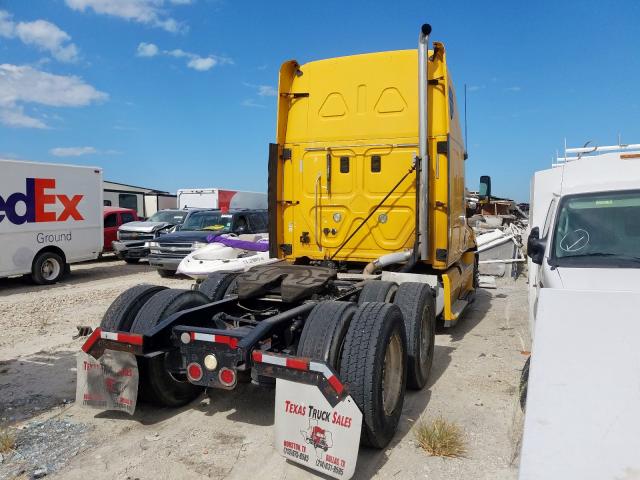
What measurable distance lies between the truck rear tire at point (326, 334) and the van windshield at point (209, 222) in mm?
10335

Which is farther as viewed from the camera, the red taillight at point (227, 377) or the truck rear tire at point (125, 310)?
the truck rear tire at point (125, 310)

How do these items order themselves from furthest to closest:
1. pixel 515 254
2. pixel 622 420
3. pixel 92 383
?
1. pixel 515 254
2. pixel 92 383
3. pixel 622 420

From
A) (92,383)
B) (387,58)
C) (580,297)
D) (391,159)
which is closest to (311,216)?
(391,159)

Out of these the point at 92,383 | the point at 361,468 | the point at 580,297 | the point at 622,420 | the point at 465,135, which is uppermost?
the point at 465,135

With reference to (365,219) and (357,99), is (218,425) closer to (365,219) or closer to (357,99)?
(365,219)

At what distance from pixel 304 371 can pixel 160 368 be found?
1.64 metres

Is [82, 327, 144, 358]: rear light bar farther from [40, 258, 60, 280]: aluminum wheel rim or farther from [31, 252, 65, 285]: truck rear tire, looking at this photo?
[40, 258, 60, 280]: aluminum wheel rim

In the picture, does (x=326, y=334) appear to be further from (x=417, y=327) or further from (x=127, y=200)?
(x=127, y=200)

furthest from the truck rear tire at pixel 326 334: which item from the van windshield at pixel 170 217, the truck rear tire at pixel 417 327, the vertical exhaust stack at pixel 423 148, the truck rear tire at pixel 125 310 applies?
the van windshield at pixel 170 217

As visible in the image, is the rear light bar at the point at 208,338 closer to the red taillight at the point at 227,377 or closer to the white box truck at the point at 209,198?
the red taillight at the point at 227,377

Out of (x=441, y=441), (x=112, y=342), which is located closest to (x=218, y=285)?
(x=112, y=342)

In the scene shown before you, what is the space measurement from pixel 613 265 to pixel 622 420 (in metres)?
1.81

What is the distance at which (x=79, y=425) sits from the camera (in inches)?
160

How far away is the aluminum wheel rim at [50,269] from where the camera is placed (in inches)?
492
